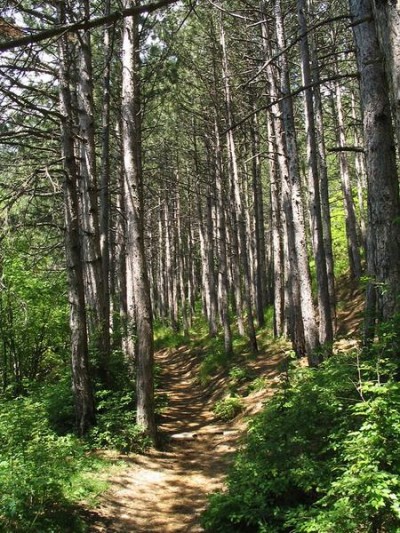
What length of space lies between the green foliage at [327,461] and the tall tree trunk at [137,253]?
2452mm

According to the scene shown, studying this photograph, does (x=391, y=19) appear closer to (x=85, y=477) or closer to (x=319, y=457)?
(x=319, y=457)

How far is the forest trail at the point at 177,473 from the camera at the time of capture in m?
5.71

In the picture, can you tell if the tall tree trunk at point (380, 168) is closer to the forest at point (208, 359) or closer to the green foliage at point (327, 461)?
the forest at point (208, 359)

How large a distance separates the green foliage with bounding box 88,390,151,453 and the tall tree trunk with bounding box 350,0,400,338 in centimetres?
448

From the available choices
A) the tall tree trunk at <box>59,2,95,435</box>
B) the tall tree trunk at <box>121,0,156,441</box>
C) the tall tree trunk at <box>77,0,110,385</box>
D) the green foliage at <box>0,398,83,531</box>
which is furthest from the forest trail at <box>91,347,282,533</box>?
the tall tree trunk at <box>77,0,110,385</box>

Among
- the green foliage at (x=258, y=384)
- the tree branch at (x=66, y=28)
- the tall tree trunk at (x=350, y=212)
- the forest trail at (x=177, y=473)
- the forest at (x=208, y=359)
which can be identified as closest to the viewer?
the tree branch at (x=66, y=28)

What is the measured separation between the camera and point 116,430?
8.09 meters

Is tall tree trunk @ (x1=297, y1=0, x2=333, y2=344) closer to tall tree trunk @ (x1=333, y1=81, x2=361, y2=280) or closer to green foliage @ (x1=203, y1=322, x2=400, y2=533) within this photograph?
green foliage @ (x1=203, y1=322, x2=400, y2=533)

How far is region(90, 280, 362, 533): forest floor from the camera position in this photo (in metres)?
5.74

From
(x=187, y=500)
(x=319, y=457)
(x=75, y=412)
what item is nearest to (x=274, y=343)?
(x=75, y=412)

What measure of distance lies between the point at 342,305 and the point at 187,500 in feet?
41.7

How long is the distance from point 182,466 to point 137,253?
3722mm

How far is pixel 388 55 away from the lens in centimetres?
362

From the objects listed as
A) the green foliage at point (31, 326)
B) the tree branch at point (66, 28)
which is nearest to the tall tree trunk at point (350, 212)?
the green foliage at point (31, 326)
